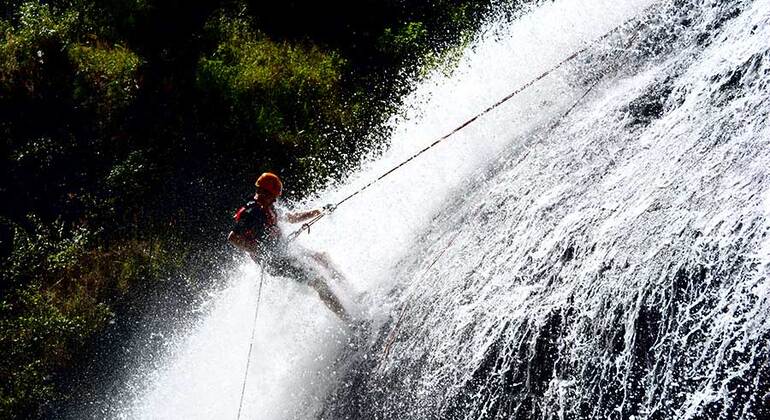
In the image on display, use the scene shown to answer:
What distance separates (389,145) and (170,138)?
428cm

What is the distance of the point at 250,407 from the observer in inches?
291

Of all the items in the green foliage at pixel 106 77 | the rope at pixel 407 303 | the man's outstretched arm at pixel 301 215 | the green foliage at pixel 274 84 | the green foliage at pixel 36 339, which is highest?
the green foliage at pixel 106 77

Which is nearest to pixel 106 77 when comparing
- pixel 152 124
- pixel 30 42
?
pixel 152 124

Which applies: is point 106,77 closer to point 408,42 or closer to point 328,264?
point 408,42

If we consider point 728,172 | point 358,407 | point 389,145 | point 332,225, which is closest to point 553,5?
point 389,145

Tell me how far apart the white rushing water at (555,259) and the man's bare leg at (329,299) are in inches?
6.4

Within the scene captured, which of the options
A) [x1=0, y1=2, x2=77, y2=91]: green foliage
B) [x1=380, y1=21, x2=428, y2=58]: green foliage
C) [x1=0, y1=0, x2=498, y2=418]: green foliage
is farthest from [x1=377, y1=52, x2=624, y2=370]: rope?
[x1=0, y1=2, x2=77, y2=91]: green foliage

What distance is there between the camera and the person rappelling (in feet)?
23.5

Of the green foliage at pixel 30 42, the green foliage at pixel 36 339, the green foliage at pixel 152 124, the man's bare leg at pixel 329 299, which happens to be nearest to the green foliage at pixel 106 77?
the green foliage at pixel 152 124

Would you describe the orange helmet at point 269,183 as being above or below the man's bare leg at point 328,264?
above

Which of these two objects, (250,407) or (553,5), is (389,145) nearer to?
(553,5)

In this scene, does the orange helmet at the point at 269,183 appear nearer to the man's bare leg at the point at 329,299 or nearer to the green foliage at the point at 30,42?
the man's bare leg at the point at 329,299

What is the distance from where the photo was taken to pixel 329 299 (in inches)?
292

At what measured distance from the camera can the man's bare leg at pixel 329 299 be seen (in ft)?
23.9
